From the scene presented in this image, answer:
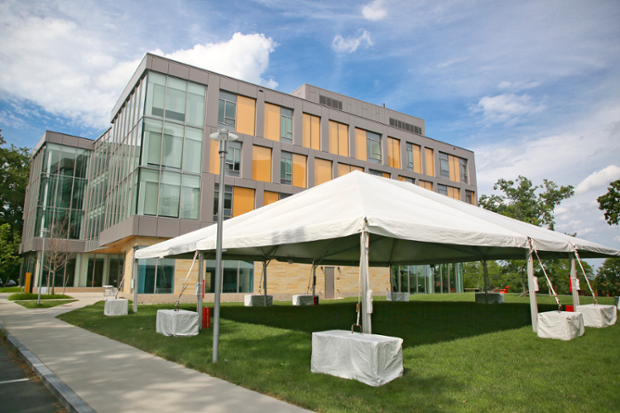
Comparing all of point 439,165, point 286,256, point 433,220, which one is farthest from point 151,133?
point 439,165

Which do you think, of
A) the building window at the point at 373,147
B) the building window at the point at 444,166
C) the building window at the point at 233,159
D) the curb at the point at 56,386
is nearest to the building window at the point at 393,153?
the building window at the point at 373,147

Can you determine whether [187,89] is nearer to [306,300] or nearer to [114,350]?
[306,300]

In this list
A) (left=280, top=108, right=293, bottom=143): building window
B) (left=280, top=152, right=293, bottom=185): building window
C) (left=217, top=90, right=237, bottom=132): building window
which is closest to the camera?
(left=217, top=90, right=237, bottom=132): building window

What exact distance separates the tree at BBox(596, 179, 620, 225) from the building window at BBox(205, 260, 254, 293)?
2654 centimetres

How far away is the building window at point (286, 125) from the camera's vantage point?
31.3m

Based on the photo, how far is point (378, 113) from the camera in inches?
1656

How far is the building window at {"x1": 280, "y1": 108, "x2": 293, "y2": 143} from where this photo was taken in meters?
31.3

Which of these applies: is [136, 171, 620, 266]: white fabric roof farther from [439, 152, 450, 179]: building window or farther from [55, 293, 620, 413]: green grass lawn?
[439, 152, 450, 179]: building window

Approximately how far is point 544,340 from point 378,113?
3538cm

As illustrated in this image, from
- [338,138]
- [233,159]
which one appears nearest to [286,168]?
[233,159]

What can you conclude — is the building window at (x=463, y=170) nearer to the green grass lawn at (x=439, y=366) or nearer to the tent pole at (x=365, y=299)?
the green grass lawn at (x=439, y=366)

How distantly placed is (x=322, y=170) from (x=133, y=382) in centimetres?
2744

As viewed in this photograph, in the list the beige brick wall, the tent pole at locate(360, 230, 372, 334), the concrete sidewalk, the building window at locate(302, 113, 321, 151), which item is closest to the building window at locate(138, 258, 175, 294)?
the beige brick wall

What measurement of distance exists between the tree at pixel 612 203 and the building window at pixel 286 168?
77.1ft
